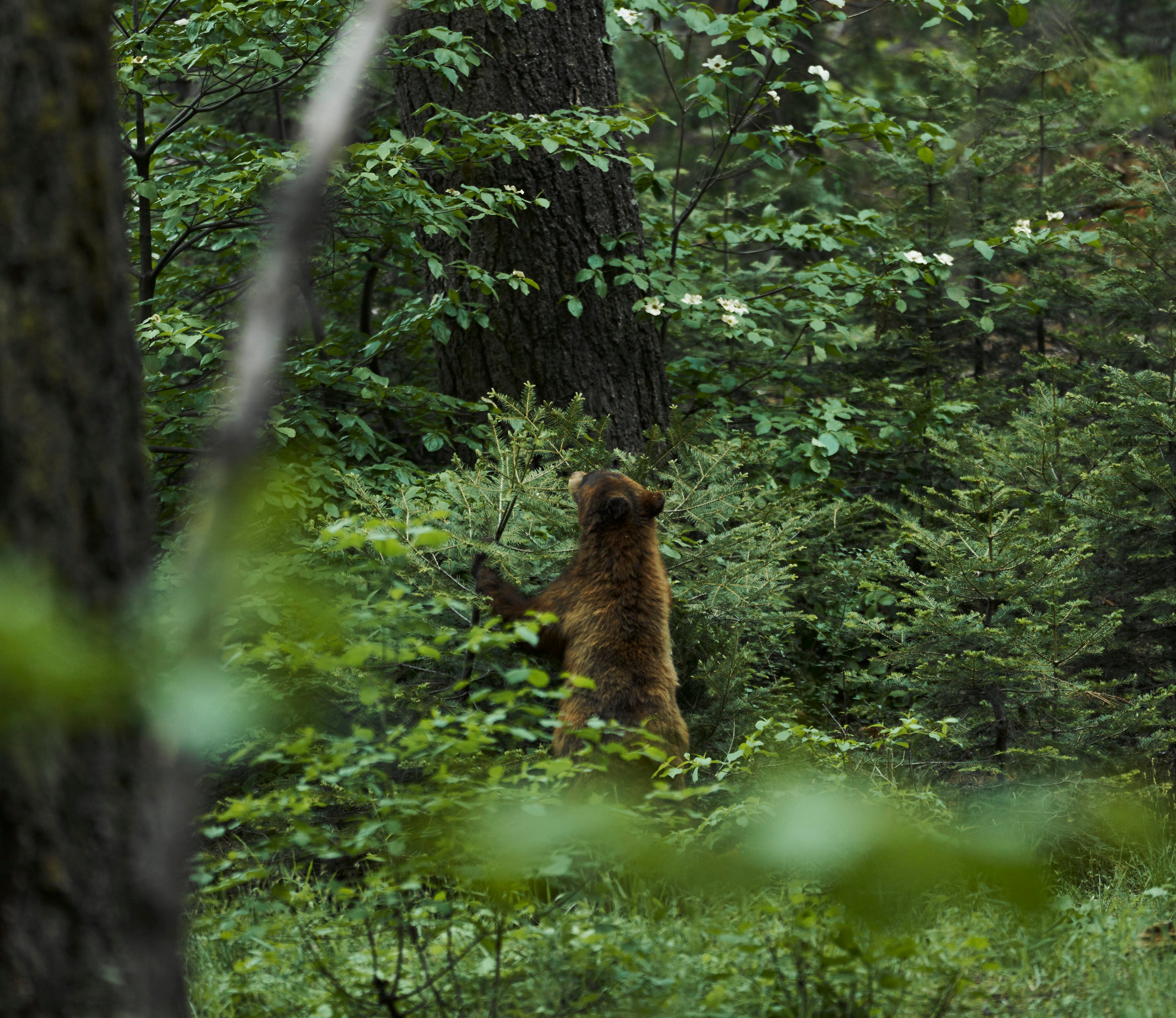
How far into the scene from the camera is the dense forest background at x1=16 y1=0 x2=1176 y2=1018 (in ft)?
8.16

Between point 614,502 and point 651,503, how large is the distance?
0.64 feet

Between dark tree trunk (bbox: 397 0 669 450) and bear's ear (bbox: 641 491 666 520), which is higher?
dark tree trunk (bbox: 397 0 669 450)

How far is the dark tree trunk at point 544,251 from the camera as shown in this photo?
22.8 feet

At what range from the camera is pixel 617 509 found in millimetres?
4633

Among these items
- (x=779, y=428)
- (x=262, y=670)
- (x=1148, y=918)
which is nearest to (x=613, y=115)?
(x=779, y=428)

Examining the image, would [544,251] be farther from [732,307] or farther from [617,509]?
[617,509]

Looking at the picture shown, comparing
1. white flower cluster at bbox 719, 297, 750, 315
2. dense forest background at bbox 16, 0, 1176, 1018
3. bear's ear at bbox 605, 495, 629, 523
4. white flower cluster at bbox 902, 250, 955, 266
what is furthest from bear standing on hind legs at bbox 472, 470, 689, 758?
white flower cluster at bbox 902, 250, 955, 266

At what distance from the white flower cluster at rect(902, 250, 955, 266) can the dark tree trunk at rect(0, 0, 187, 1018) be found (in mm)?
5593

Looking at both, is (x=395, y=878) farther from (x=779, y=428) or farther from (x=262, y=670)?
(x=779, y=428)

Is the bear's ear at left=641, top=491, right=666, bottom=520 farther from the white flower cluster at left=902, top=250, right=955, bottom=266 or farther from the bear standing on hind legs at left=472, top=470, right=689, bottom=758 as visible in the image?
the white flower cluster at left=902, top=250, right=955, bottom=266

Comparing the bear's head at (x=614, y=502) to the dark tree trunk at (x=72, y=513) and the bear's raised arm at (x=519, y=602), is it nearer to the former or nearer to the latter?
the bear's raised arm at (x=519, y=602)

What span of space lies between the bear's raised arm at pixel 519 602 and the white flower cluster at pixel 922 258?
3.40 metres

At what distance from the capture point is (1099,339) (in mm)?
7594

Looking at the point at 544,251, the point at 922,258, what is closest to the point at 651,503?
the point at 544,251
